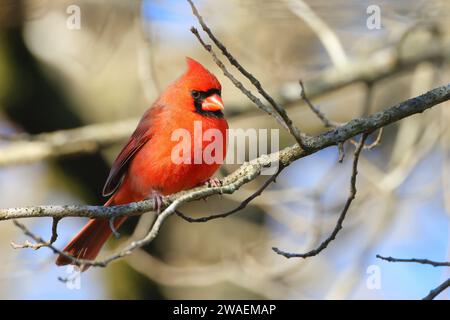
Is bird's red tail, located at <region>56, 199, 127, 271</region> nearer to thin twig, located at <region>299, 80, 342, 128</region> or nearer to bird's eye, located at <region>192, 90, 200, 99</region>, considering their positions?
bird's eye, located at <region>192, 90, 200, 99</region>

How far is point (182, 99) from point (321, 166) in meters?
2.14

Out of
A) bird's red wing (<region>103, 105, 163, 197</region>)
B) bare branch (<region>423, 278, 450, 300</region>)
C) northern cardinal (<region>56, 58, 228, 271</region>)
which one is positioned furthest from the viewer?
bird's red wing (<region>103, 105, 163, 197</region>)

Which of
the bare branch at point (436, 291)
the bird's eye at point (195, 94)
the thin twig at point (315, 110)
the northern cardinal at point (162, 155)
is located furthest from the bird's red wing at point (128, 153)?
the bare branch at point (436, 291)

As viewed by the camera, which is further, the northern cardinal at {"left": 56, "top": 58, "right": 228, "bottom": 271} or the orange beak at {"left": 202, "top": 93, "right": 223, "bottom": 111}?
the orange beak at {"left": 202, "top": 93, "right": 223, "bottom": 111}

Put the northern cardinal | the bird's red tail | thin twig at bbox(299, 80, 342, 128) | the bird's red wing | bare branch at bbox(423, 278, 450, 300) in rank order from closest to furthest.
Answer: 1. bare branch at bbox(423, 278, 450, 300)
2. thin twig at bbox(299, 80, 342, 128)
3. the northern cardinal
4. the bird's red tail
5. the bird's red wing

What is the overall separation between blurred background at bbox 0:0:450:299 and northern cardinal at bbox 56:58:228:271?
90 centimetres

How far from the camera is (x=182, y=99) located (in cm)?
352

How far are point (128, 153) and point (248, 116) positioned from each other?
5.01ft

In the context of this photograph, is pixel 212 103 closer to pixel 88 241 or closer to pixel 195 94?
pixel 195 94

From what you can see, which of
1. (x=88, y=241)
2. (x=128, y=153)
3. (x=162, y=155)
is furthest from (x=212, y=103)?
(x=88, y=241)

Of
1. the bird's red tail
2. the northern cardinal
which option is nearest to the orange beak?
the northern cardinal

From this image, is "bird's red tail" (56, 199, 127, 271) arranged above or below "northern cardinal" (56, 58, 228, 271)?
below

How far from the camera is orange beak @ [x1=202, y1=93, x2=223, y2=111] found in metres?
3.43

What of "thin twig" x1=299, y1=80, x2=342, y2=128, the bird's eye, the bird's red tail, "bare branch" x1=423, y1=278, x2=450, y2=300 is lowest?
"bare branch" x1=423, y1=278, x2=450, y2=300
